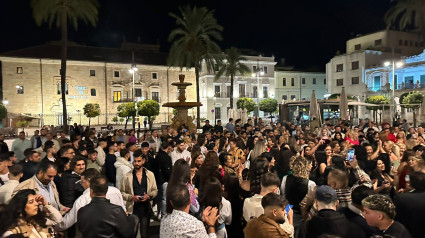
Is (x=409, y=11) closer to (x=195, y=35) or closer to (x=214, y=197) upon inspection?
(x=195, y=35)

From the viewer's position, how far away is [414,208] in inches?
163

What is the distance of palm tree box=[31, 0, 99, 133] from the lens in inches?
887

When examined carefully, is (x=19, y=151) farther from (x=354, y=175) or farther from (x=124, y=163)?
(x=354, y=175)

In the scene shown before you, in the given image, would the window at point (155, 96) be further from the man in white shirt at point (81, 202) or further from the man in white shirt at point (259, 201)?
the man in white shirt at point (259, 201)

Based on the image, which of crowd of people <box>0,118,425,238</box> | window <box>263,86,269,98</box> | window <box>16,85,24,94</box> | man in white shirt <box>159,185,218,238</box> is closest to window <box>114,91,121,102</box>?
window <box>16,85,24,94</box>

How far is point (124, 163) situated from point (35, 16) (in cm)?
2124

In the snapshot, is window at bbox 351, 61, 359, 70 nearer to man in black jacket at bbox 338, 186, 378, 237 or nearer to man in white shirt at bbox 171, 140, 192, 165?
man in white shirt at bbox 171, 140, 192, 165

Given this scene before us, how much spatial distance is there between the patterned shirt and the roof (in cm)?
5267

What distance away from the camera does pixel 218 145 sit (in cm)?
1083

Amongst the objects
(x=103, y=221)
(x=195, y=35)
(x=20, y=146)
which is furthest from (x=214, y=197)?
(x=195, y=35)

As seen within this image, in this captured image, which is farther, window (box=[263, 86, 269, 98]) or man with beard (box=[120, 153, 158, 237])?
window (box=[263, 86, 269, 98])

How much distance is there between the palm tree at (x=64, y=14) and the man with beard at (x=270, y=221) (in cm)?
2172

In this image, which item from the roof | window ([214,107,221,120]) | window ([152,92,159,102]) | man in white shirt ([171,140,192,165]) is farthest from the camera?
window ([214,107,221,120])

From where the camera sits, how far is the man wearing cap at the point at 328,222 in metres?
3.57
